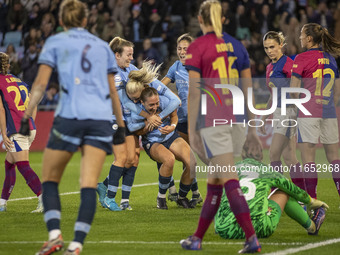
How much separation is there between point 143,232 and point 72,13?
9.03 ft

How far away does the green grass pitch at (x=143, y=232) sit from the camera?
265 inches

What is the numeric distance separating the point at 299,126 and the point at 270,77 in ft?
2.98

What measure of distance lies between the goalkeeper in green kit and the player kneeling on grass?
95.7 inches

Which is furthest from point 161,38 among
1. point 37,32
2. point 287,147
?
point 287,147

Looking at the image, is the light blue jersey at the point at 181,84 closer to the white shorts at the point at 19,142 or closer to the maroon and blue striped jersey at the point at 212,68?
the white shorts at the point at 19,142

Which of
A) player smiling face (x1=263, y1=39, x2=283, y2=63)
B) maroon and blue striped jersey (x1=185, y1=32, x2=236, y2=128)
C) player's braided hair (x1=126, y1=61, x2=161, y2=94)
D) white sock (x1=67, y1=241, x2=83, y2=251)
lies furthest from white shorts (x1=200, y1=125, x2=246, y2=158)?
player smiling face (x1=263, y1=39, x2=283, y2=63)

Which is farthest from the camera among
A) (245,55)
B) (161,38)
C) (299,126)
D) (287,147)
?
(161,38)

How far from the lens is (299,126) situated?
30.1ft

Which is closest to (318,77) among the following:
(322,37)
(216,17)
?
(322,37)

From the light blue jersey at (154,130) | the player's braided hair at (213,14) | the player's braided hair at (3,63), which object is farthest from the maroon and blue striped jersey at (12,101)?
the player's braided hair at (213,14)

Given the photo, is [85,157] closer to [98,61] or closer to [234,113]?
[98,61]

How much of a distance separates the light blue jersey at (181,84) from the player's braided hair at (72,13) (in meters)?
4.31

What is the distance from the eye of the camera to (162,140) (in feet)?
32.0

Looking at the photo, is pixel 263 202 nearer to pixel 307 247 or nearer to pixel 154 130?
pixel 307 247
